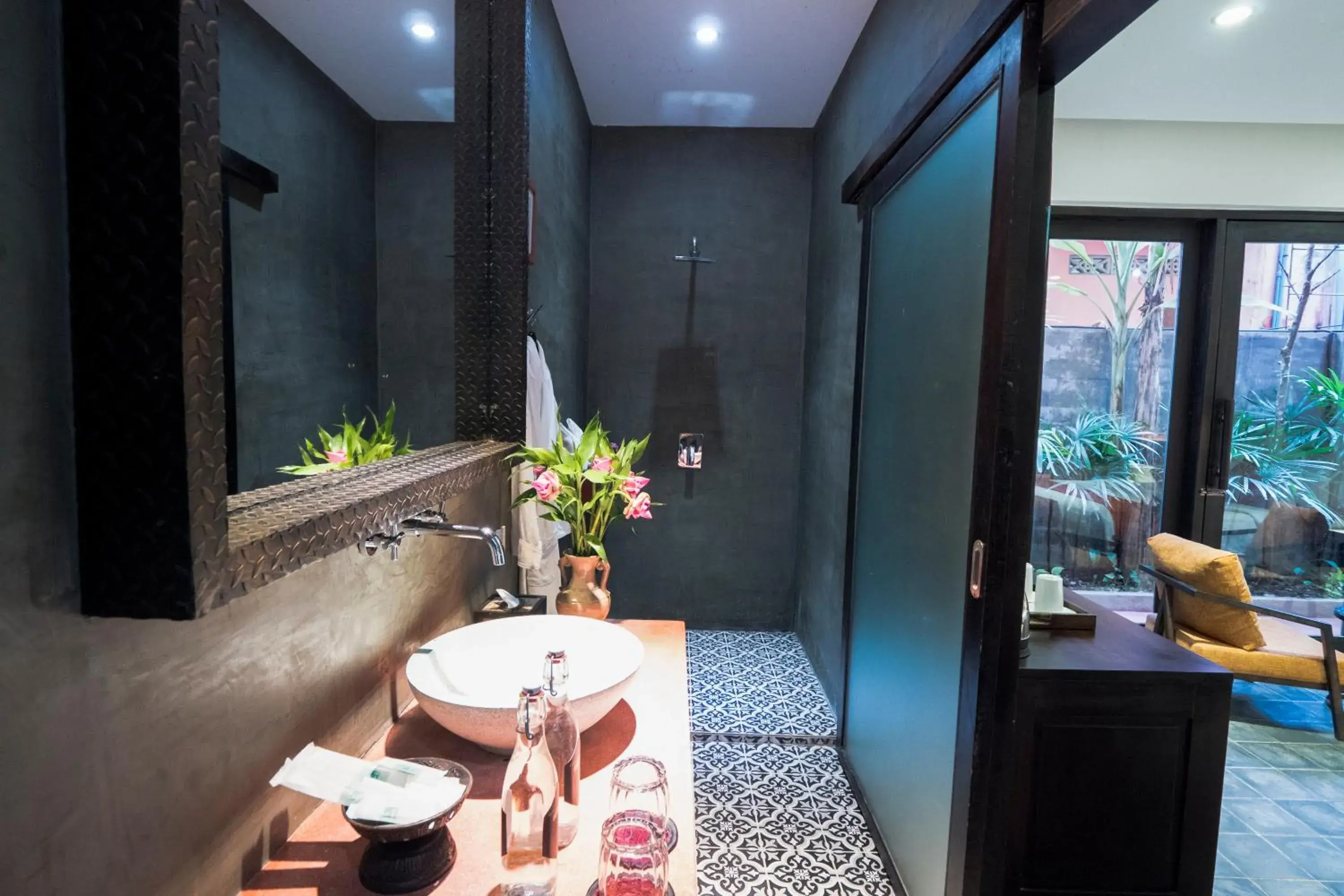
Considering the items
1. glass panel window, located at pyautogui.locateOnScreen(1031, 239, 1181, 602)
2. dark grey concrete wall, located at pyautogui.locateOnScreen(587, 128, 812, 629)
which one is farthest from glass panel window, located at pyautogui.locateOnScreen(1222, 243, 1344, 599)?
dark grey concrete wall, located at pyautogui.locateOnScreen(587, 128, 812, 629)

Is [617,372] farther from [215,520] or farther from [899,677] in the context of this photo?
[215,520]

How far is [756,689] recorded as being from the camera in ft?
9.85

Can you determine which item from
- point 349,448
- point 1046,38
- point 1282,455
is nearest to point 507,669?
point 349,448

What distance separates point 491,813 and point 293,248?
0.77 meters

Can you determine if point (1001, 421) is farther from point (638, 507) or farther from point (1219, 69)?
point (1219, 69)

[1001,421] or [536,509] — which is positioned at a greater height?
[1001,421]

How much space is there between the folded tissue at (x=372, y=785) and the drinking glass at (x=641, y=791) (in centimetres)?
19

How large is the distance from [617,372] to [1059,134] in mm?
2527

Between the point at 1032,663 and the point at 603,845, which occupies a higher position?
the point at 603,845

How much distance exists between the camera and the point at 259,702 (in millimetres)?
736

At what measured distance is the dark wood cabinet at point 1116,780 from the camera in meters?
1.68

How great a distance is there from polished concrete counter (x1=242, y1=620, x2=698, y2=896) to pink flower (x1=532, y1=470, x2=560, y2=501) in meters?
0.50

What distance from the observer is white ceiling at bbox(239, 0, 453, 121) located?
2.82ft

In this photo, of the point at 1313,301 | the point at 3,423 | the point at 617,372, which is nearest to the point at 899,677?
the point at 3,423
